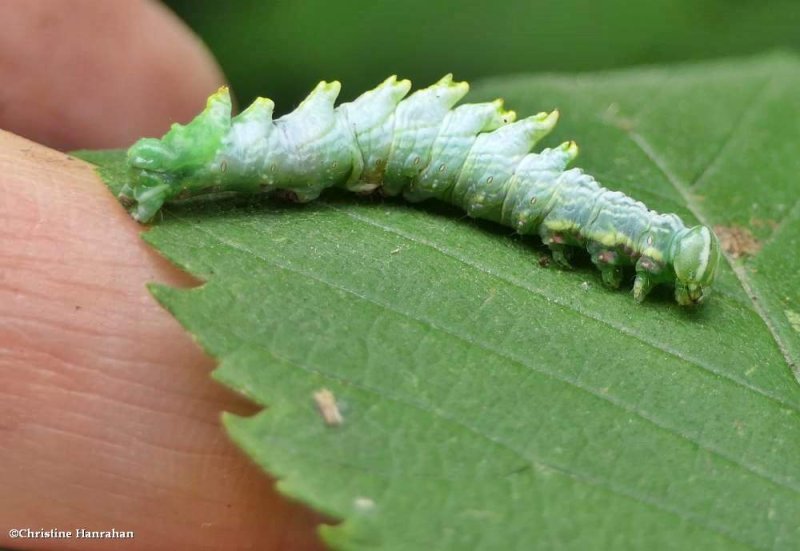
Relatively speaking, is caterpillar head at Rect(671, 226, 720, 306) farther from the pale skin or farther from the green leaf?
the pale skin

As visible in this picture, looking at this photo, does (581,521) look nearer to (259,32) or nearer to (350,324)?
(350,324)

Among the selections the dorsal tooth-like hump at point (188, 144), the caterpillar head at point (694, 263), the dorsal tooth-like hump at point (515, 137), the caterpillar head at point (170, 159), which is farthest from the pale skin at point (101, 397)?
the caterpillar head at point (694, 263)

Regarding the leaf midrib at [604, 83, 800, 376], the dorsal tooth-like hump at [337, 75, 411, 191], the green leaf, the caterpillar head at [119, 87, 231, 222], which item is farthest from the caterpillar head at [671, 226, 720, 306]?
the caterpillar head at [119, 87, 231, 222]

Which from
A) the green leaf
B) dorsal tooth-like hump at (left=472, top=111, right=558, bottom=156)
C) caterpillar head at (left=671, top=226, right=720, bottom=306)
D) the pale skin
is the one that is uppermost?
dorsal tooth-like hump at (left=472, top=111, right=558, bottom=156)

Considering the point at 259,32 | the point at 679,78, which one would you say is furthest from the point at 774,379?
the point at 259,32

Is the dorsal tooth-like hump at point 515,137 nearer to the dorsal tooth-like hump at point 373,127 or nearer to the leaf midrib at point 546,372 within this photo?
the dorsal tooth-like hump at point 373,127

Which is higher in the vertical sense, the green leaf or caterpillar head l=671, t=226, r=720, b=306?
caterpillar head l=671, t=226, r=720, b=306

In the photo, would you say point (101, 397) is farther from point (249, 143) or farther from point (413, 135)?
point (413, 135)
